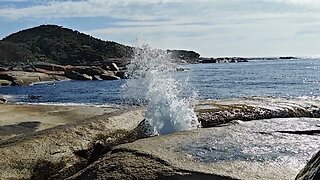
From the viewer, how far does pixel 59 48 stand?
15050cm

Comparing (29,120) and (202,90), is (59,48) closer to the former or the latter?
(202,90)

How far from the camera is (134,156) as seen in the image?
8.42 meters

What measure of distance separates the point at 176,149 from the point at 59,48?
145665 millimetres

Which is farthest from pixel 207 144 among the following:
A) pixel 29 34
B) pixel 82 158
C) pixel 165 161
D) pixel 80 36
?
pixel 29 34

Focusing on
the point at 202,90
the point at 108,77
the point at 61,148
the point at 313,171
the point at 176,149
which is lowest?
the point at 108,77

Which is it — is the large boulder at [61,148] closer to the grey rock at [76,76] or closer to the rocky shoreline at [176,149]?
the rocky shoreline at [176,149]

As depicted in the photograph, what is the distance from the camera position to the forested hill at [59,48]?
141 metres

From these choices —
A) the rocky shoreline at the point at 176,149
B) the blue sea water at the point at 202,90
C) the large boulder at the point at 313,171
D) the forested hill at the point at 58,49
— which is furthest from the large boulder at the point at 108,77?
the large boulder at the point at 313,171

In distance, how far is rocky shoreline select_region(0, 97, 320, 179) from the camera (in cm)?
769

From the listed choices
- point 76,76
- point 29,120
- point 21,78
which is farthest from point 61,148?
point 76,76

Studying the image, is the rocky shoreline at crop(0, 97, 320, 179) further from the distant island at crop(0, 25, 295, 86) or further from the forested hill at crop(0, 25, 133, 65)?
the forested hill at crop(0, 25, 133, 65)

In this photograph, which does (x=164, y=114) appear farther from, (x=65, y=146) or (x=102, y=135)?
(x=65, y=146)

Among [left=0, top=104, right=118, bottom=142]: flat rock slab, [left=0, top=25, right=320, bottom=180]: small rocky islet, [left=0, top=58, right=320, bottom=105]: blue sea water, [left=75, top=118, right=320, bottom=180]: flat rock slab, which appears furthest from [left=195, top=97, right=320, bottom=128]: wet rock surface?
[left=0, top=58, right=320, bottom=105]: blue sea water

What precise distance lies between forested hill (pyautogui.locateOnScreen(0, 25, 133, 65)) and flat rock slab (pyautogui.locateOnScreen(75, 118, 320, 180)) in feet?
404
